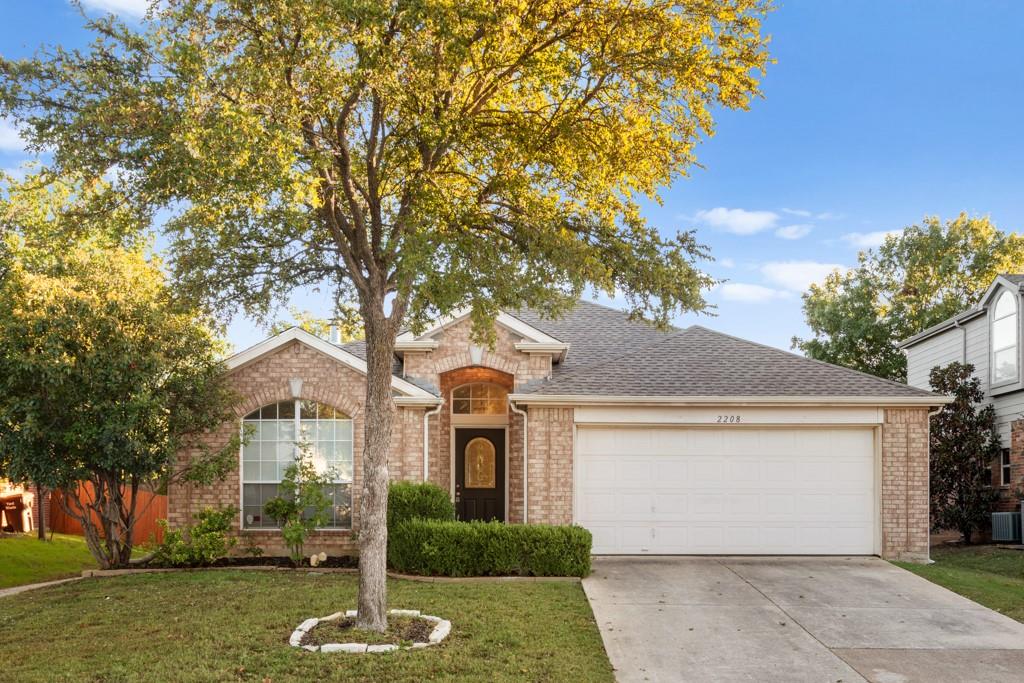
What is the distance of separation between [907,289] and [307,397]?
25.6 meters

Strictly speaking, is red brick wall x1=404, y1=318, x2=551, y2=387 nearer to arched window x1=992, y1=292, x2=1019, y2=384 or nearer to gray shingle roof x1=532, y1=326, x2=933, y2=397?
gray shingle roof x1=532, y1=326, x2=933, y2=397

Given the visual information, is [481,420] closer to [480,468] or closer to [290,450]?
[480,468]

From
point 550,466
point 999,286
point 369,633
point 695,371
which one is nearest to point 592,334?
point 695,371

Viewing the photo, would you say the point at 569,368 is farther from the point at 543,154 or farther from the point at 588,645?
the point at 588,645

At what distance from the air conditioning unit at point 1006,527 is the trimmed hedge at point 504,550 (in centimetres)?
1094

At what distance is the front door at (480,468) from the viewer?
18000 millimetres

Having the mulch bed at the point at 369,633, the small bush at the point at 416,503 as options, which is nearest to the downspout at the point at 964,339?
the small bush at the point at 416,503

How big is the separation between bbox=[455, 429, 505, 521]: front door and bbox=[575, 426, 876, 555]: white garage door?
9.45ft

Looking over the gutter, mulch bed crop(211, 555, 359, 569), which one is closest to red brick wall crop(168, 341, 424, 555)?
mulch bed crop(211, 555, 359, 569)

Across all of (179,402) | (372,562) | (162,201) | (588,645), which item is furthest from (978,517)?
(162,201)

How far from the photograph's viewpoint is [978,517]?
64.2 feet

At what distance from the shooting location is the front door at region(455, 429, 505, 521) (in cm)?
1800

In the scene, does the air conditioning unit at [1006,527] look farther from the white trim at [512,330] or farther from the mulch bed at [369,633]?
the mulch bed at [369,633]

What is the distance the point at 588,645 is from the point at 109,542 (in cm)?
947
